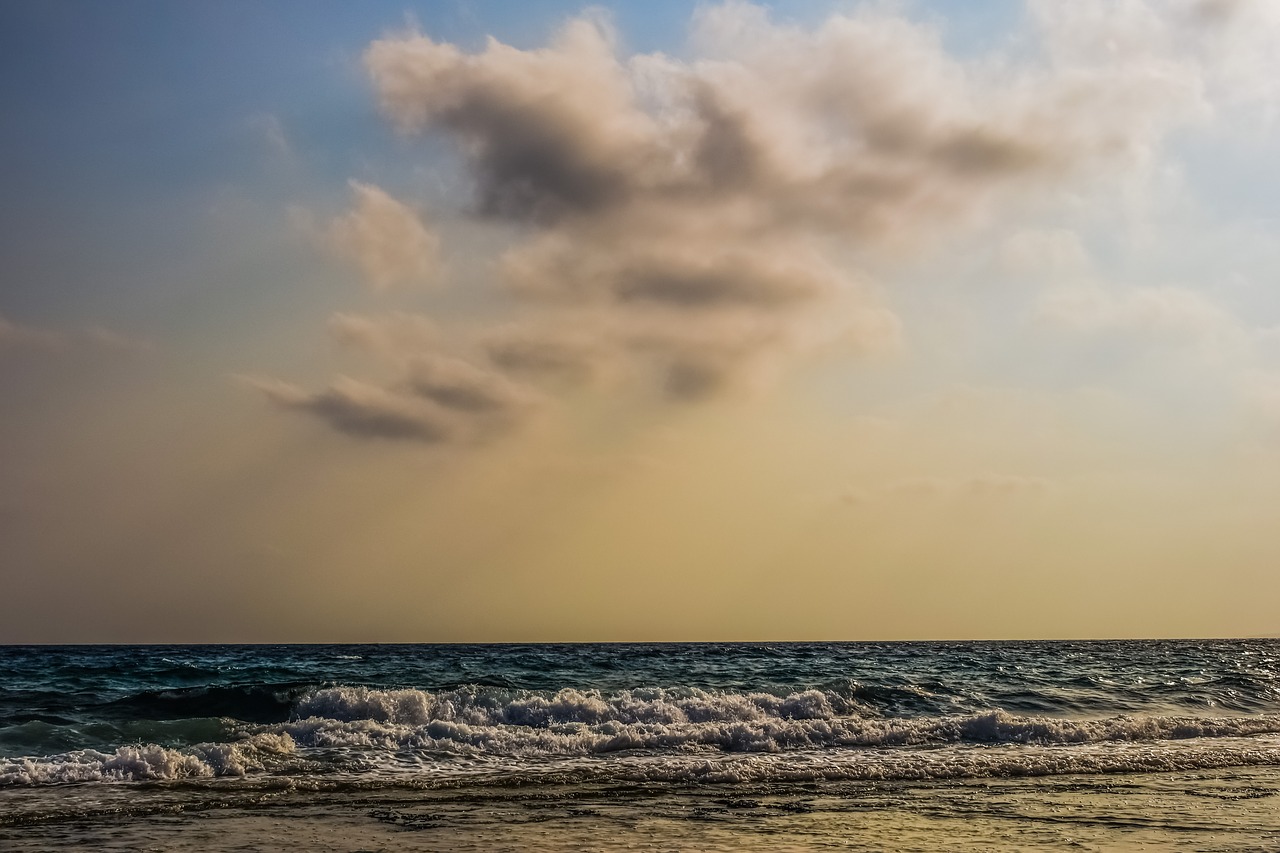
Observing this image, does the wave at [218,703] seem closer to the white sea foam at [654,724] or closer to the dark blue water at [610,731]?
the dark blue water at [610,731]

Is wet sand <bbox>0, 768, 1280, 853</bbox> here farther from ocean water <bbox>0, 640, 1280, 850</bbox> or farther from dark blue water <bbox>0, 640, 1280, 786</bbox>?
dark blue water <bbox>0, 640, 1280, 786</bbox>

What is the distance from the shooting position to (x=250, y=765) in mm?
17906

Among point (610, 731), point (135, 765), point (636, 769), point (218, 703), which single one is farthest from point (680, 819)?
point (218, 703)

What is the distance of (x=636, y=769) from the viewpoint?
1744 cm

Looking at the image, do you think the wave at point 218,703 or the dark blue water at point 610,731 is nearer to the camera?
the dark blue water at point 610,731

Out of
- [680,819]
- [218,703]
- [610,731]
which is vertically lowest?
[218,703]

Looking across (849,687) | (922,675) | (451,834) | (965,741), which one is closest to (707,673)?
(922,675)

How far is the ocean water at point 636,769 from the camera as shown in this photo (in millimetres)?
12109

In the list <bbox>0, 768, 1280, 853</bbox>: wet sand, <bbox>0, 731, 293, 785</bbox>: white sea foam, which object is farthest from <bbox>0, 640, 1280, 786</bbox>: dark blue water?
<bbox>0, 768, 1280, 853</bbox>: wet sand

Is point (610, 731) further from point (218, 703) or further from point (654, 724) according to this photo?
point (218, 703)

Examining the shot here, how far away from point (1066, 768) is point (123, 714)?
23399mm

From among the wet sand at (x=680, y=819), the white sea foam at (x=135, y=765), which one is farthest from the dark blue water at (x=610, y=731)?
the wet sand at (x=680, y=819)

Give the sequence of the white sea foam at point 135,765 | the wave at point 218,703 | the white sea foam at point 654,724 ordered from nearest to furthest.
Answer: the white sea foam at point 135,765 < the white sea foam at point 654,724 < the wave at point 218,703

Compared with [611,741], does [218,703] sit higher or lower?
lower
